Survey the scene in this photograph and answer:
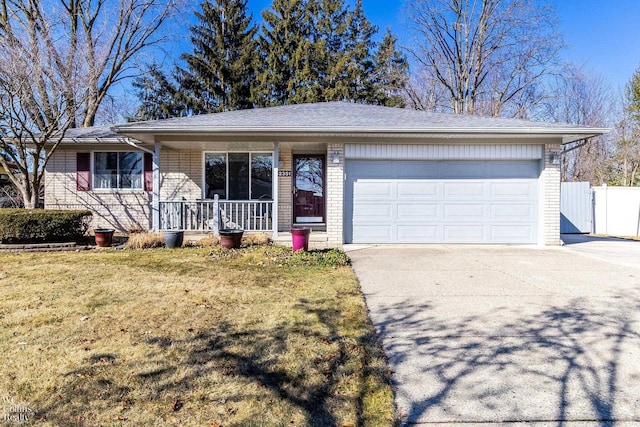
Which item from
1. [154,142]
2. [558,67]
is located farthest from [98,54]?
[558,67]

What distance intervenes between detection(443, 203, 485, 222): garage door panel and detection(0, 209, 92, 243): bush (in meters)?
9.02

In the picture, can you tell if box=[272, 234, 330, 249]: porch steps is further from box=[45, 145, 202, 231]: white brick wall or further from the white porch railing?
box=[45, 145, 202, 231]: white brick wall

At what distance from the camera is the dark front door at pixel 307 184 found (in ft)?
35.6

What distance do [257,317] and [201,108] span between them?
2120 centimetres

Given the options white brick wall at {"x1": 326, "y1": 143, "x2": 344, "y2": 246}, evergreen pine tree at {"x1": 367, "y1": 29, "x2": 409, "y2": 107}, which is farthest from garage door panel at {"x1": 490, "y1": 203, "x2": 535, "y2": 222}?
evergreen pine tree at {"x1": 367, "y1": 29, "x2": 409, "y2": 107}

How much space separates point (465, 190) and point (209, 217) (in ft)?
22.3

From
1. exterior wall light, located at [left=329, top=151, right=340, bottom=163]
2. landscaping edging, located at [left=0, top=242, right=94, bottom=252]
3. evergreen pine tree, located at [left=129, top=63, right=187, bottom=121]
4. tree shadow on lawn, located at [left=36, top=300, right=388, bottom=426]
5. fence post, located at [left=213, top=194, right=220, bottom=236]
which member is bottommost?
tree shadow on lawn, located at [left=36, top=300, right=388, bottom=426]

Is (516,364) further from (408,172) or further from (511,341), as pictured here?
(408,172)

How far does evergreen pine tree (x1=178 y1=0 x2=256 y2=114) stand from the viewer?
2203 centimetres

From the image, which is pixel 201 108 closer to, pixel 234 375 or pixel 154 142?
pixel 154 142

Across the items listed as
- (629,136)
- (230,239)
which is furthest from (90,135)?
(629,136)

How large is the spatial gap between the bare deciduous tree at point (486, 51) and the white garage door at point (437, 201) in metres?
14.4

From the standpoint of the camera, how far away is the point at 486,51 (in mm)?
20500

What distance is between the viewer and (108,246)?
829 cm
